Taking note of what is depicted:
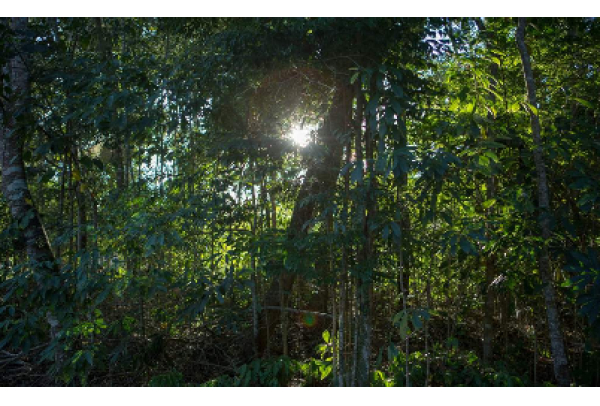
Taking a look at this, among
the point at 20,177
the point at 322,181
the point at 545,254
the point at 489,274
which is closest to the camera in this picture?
the point at 545,254

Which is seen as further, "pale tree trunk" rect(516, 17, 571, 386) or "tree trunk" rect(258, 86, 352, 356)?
"tree trunk" rect(258, 86, 352, 356)

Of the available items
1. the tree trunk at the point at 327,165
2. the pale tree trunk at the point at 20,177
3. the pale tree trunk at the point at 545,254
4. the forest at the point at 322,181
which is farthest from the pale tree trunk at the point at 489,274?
the pale tree trunk at the point at 20,177

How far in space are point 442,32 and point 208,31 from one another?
1328 millimetres

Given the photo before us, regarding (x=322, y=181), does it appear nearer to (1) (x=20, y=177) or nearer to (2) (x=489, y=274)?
(2) (x=489, y=274)

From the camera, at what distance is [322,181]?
2621mm

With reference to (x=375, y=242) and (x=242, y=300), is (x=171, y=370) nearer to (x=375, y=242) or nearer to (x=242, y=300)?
(x=242, y=300)

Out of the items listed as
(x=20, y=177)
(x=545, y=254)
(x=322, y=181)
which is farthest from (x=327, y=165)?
(x=20, y=177)

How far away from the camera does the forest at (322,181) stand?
2.30m

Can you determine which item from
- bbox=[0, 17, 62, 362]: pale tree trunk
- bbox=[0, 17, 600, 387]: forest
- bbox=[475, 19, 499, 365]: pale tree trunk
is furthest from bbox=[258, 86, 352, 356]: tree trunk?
bbox=[0, 17, 62, 362]: pale tree trunk

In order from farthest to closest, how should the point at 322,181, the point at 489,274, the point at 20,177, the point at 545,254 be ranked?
the point at 489,274, the point at 20,177, the point at 322,181, the point at 545,254

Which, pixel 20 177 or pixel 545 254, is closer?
pixel 545 254

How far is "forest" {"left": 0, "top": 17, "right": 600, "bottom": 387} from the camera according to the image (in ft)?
7.54

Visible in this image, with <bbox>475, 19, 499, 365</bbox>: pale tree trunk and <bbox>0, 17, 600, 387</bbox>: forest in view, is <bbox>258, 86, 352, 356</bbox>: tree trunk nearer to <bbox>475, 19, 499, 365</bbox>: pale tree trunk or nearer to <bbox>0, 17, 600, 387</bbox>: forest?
<bbox>0, 17, 600, 387</bbox>: forest

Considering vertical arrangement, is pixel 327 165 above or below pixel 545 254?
above
